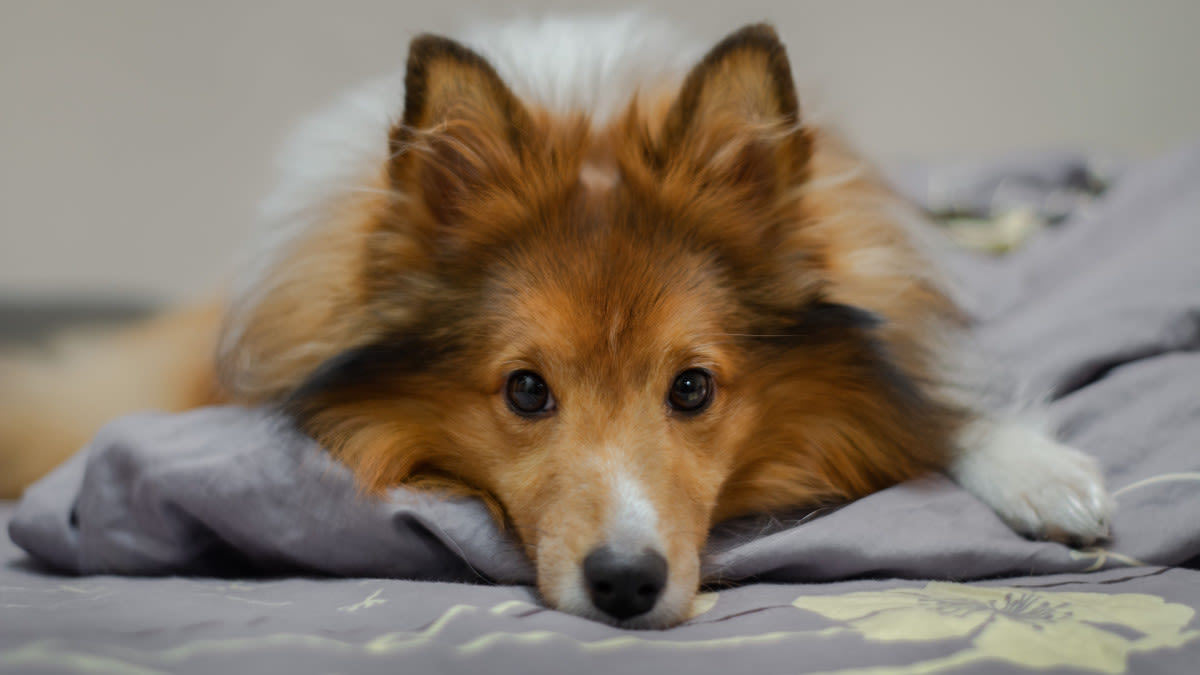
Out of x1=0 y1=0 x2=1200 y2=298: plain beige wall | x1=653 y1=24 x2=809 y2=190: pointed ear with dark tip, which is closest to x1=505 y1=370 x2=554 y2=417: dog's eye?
x1=653 y1=24 x2=809 y2=190: pointed ear with dark tip

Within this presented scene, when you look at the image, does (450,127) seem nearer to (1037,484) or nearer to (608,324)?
(608,324)

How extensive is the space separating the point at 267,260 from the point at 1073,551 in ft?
6.78

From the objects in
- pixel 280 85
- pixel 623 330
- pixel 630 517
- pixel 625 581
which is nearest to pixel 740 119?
pixel 623 330

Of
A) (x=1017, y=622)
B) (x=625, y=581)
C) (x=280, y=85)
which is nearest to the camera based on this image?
(x=1017, y=622)

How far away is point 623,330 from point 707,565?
0.50 m

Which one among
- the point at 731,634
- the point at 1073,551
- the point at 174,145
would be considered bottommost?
the point at 731,634

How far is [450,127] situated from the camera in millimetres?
1866

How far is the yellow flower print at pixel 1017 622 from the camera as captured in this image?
1151 millimetres

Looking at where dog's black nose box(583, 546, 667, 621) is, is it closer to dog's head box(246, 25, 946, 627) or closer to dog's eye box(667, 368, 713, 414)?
dog's head box(246, 25, 946, 627)

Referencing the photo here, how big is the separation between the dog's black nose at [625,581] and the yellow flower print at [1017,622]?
0.80 feet

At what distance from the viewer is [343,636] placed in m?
1.24

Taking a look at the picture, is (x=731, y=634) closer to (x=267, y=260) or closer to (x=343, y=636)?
(x=343, y=636)

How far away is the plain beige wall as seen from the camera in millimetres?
4789

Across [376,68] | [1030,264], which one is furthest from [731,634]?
[376,68]
